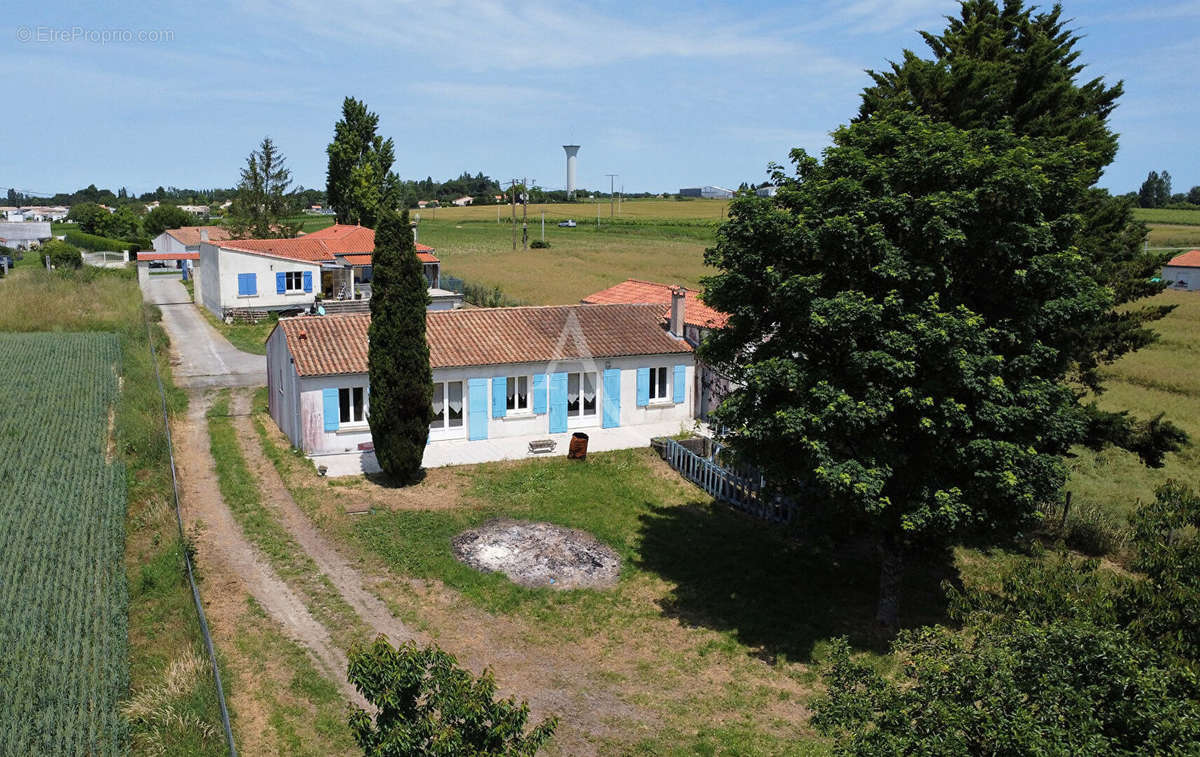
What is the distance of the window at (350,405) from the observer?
79.0 feet

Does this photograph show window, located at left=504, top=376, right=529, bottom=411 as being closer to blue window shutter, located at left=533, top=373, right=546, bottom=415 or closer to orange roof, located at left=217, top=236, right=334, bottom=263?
Answer: blue window shutter, located at left=533, top=373, right=546, bottom=415

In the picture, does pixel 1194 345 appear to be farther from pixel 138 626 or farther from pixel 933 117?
pixel 138 626

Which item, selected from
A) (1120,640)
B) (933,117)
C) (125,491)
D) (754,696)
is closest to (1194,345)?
(933,117)

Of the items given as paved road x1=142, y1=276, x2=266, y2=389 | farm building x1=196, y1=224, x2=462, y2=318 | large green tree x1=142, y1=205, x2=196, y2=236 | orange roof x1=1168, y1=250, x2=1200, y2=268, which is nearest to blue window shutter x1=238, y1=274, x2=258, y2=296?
farm building x1=196, y1=224, x2=462, y2=318

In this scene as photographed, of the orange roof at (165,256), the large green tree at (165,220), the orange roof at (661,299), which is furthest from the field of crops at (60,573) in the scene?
the large green tree at (165,220)

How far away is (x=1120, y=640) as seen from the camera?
23.6 ft

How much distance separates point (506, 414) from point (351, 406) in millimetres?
4344

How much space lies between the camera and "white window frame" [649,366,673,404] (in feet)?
90.3

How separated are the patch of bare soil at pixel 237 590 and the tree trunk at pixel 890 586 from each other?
A: 29.7 feet

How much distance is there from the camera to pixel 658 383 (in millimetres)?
27625

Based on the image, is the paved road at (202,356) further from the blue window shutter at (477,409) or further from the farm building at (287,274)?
the blue window shutter at (477,409)

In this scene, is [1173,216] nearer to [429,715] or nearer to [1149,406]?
[1149,406]

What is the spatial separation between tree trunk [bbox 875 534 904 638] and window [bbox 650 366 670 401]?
12.7 metres

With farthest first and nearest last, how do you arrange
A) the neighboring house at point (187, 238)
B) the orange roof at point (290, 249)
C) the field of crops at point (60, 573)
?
1. the neighboring house at point (187, 238)
2. the orange roof at point (290, 249)
3. the field of crops at point (60, 573)
